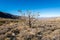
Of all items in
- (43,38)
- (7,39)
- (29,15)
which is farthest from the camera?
(29,15)

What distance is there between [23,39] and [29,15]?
645 inches

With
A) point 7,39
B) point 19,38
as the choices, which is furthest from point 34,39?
point 7,39

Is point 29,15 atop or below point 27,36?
atop

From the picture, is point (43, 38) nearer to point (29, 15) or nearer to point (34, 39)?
point (34, 39)

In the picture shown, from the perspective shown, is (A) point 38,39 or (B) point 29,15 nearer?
(A) point 38,39

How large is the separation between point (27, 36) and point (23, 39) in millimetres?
808

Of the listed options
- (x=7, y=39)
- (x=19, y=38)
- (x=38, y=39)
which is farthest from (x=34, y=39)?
(x=7, y=39)

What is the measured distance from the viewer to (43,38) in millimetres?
16000

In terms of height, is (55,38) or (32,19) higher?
(32,19)

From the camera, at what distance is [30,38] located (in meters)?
16.0

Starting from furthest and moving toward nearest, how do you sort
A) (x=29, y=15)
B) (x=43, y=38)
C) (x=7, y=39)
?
1. (x=29, y=15)
2. (x=43, y=38)
3. (x=7, y=39)

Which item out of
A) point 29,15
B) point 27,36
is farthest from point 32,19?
point 27,36

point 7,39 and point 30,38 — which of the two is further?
point 30,38

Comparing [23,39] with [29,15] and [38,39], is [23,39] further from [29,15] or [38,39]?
[29,15]
